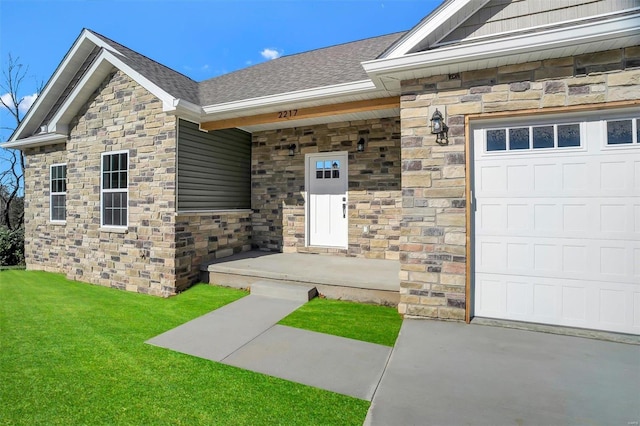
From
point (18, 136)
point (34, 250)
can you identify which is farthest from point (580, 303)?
point (18, 136)

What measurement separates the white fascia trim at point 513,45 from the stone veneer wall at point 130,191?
4.40 metres

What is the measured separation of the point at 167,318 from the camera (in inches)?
180

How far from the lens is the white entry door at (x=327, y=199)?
286 inches

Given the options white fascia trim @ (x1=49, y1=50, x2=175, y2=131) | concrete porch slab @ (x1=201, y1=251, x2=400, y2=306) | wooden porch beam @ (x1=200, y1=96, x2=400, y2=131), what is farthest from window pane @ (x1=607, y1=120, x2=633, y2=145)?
white fascia trim @ (x1=49, y1=50, x2=175, y2=131)

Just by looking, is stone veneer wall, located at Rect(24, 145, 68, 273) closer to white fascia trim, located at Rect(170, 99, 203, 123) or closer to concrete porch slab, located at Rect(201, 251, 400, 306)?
white fascia trim, located at Rect(170, 99, 203, 123)

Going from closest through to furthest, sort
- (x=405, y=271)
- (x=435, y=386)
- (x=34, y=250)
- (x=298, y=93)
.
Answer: (x=435, y=386) < (x=405, y=271) < (x=298, y=93) < (x=34, y=250)

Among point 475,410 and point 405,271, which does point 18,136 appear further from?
point 475,410

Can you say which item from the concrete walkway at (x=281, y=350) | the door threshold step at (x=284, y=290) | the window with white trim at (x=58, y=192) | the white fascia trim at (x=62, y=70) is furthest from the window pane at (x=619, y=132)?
the window with white trim at (x=58, y=192)

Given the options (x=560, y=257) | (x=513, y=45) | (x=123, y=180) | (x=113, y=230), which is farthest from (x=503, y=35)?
(x=113, y=230)

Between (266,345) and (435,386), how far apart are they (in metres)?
1.85

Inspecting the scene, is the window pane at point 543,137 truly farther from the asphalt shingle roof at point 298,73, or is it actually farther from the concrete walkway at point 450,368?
the asphalt shingle roof at point 298,73

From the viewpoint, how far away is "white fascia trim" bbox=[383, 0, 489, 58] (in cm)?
383

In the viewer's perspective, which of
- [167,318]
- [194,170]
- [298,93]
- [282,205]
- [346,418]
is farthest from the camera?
[282,205]

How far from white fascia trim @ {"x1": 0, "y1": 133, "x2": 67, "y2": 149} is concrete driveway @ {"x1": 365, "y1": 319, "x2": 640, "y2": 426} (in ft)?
30.5
